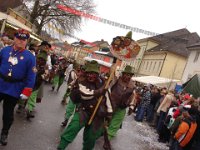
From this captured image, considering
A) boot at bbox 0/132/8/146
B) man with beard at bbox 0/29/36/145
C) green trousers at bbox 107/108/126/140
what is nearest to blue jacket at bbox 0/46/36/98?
man with beard at bbox 0/29/36/145

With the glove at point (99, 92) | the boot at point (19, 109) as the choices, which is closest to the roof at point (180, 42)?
the boot at point (19, 109)

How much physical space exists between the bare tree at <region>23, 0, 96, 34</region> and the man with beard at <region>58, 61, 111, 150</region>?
35896 millimetres

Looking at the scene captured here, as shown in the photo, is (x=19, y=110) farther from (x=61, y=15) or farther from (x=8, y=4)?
(x=8, y=4)

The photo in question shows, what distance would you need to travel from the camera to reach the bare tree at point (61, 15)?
41.2 metres

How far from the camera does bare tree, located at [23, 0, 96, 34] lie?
1623 inches

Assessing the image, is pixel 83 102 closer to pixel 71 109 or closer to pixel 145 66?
pixel 71 109

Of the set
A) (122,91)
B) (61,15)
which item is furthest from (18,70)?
(61,15)

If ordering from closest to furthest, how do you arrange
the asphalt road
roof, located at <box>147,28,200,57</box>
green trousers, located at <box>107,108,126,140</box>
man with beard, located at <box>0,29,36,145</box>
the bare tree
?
man with beard, located at <box>0,29,36,145</box> < the asphalt road < green trousers, located at <box>107,108,126,140</box> < the bare tree < roof, located at <box>147,28,200,57</box>

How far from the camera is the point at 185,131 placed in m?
8.91

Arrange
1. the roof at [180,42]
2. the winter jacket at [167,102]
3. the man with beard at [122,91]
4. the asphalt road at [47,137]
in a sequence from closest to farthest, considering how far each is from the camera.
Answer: the asphalt road at [47,137]
the man with beard at [122,91]
the winter jacket at [167,102]
the roof at [180,42]

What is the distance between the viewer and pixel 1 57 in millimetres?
5953

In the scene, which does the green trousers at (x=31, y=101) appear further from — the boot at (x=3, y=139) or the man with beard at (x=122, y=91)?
the boot at (x=3, y=139)

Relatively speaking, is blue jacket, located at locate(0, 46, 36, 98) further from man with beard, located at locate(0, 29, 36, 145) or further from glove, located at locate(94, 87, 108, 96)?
glove, located at locate(94, 87, 108, 96)

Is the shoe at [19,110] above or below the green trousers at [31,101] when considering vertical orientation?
below
